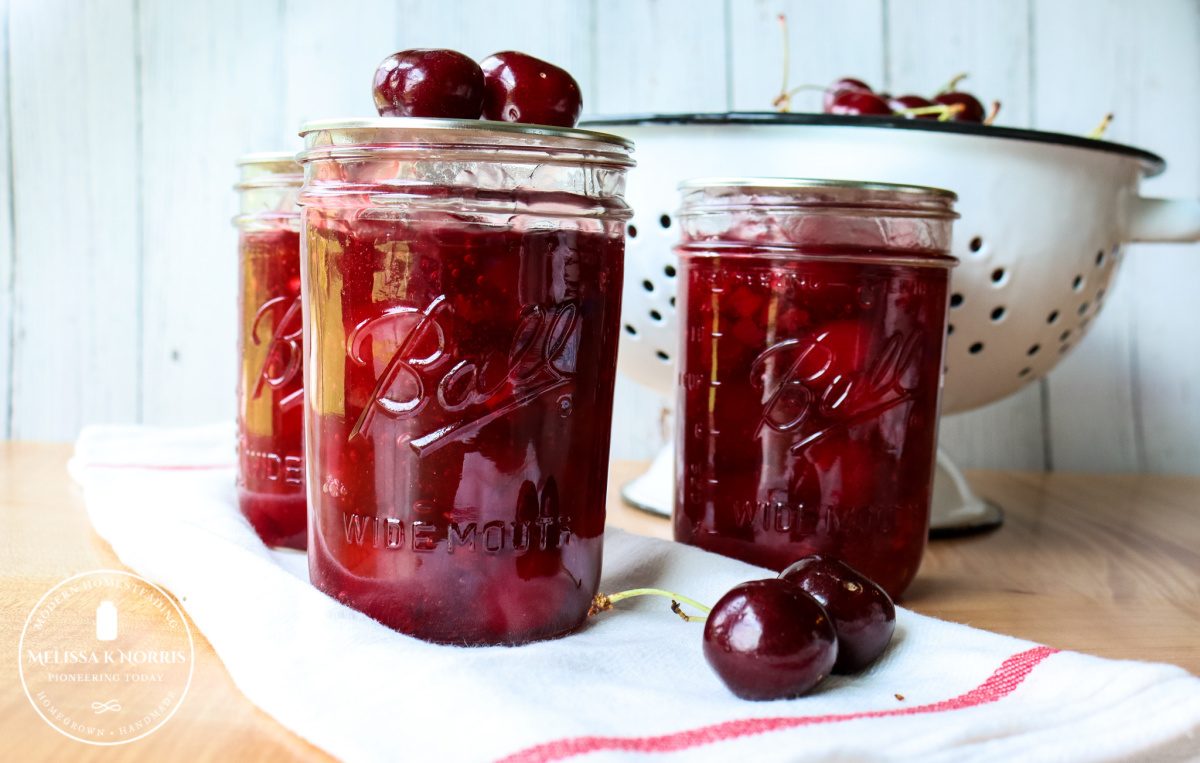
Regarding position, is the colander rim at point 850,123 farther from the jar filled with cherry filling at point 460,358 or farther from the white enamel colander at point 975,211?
the jar filled with cherry filling at point 460,358

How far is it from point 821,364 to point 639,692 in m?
0.28

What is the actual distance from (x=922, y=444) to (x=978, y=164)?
0.85 ft

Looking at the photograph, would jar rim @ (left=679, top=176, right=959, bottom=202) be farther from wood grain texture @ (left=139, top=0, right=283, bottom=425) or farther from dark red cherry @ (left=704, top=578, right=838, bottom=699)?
wood grain texture @ (left=139, top=0, right=283, bottom=425)

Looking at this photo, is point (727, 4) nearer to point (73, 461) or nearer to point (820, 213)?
point (820, 213)

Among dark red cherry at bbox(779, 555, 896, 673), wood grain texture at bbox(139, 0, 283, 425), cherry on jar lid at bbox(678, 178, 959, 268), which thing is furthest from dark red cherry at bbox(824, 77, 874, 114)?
wood grain texture at bbox(139, 0, 283, 425)

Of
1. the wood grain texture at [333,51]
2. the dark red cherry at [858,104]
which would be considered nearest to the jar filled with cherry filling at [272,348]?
the dark red cherry at [858,104]

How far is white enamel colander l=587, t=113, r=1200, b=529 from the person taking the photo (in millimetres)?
923

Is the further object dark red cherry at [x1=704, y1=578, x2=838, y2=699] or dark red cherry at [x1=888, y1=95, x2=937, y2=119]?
dark red cherry at [x1=888, y1=95, x2=937, y2=119]

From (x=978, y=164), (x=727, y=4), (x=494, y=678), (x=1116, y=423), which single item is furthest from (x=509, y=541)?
(x=1116, y=423)

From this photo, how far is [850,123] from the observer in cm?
91

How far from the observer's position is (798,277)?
0.78 metres

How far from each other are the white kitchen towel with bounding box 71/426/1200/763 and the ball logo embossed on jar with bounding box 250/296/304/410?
14cm

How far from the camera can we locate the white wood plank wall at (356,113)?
1.52m

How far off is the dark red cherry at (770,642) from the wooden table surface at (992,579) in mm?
204
